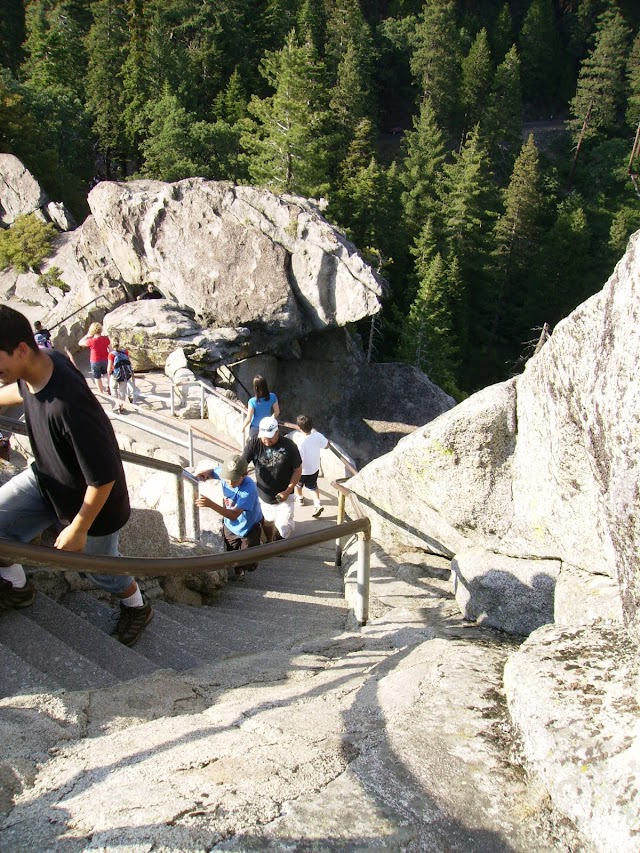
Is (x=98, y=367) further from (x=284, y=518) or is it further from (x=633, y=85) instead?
(x=633, y=85)

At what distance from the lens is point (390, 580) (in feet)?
19.3

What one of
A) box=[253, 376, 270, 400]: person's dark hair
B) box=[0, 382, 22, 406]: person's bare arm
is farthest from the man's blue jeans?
box=[253, 376, 270, 400]: person's dark hair

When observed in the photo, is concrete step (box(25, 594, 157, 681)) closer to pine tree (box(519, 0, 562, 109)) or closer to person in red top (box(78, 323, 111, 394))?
person in red top (box(78, 323, 111, 394))

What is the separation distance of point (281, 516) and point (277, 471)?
0.45 meters

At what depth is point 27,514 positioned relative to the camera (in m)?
3.59

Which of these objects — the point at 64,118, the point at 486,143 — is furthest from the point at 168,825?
the point at 486,143

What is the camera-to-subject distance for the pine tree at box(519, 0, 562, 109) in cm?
6356

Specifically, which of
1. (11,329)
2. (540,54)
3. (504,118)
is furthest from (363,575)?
(540,54)

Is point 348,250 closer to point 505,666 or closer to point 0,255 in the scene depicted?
point 0,255

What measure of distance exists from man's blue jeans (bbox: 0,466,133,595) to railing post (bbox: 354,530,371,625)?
157 cm

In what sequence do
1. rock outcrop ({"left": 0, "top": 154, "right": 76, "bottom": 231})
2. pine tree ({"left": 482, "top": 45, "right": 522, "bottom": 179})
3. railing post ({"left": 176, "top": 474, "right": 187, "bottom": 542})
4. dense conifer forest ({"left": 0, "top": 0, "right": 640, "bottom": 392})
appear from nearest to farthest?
railing post ({"left": 176, "top": 474, "right": 187, "bottom": 542}) → rock outcrop ({"left": 0, "top": 154, "right": 76, "bottom": 231}) → dense conifer forest ({"left": 0, "top": 0, "right": 640, "bottom": 392}) → pine tree ({"left": 482, "top": 45, "right": 522, "bottom": 179})

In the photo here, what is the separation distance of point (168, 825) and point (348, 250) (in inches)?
879

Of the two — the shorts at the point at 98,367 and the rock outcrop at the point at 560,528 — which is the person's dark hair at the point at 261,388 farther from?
the shorts at the point at 98,367

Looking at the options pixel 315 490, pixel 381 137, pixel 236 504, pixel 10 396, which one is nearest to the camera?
pixel 10 396
